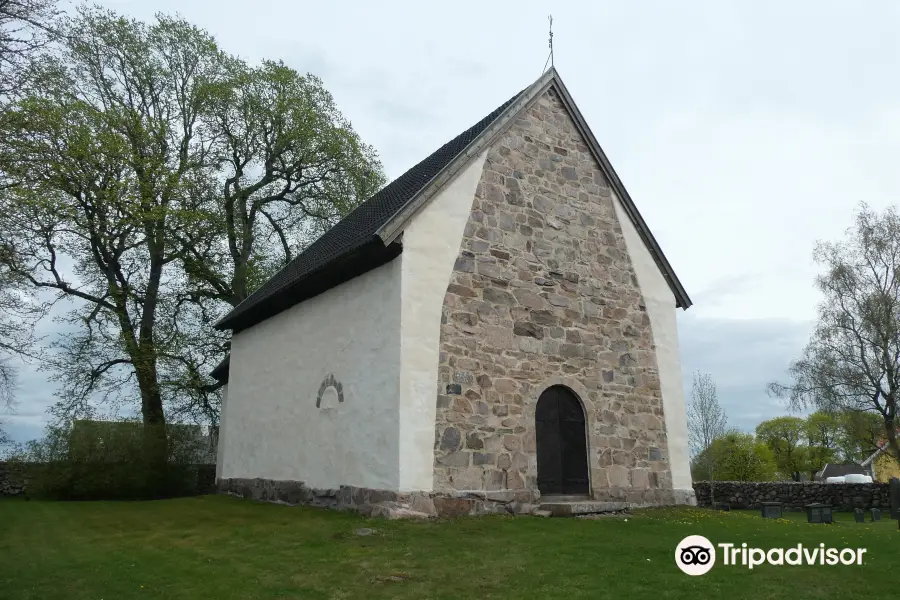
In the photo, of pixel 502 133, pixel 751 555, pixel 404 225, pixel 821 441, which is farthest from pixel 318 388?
pixel 821 441

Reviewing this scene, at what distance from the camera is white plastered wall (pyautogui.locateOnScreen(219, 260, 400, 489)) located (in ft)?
34.6

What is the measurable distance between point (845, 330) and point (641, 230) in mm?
17239

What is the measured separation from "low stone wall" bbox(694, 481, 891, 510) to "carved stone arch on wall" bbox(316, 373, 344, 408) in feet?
43.1

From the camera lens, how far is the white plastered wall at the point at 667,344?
13.4 metres

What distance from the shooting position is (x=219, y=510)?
12430mm

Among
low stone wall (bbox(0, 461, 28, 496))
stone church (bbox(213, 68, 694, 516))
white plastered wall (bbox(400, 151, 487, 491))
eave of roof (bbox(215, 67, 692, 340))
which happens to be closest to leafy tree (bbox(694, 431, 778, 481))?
stone church (bbox(213, 68, 694, 516))

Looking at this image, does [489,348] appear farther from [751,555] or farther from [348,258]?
[751,555]

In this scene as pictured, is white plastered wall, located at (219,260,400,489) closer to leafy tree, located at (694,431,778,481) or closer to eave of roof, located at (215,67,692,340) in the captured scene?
eave of roof, located at (215,67,692,340)

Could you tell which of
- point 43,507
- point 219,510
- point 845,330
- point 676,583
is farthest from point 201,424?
point 845,330

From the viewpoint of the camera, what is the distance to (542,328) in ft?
39.8

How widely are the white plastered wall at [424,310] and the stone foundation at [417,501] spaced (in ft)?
0.72

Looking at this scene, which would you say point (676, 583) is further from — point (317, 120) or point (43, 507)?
point (317, 120)

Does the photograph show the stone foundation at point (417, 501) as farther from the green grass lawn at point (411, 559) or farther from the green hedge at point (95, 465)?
the green hedge at point (95, 465)

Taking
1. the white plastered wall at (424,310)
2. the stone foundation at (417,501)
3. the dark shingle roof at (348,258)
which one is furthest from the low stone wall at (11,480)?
the white plastered wall at (424,310)
